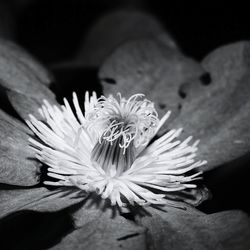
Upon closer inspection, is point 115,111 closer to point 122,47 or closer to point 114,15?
point 122,47

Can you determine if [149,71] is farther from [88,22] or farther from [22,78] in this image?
[88,22]

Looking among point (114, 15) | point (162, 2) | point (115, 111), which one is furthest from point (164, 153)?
point (162, 2)

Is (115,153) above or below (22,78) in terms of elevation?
below

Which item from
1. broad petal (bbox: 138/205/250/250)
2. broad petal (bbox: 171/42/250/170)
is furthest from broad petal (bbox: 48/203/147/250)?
broad petal (bbox: 171/42/250/170)

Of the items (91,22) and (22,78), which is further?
(91,22)

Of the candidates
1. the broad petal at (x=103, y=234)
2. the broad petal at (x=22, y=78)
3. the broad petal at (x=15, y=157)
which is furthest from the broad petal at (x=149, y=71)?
the broad petal at (x=103, y=234)

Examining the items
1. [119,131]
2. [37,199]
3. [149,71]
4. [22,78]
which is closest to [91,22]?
[149,71]

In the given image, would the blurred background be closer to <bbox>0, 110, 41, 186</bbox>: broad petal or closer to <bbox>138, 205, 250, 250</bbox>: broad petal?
<bbox>0, 110, 41, 186</bbox>: broad petal

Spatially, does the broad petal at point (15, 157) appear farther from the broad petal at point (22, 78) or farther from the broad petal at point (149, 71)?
the broad petal at point (149, 71)
